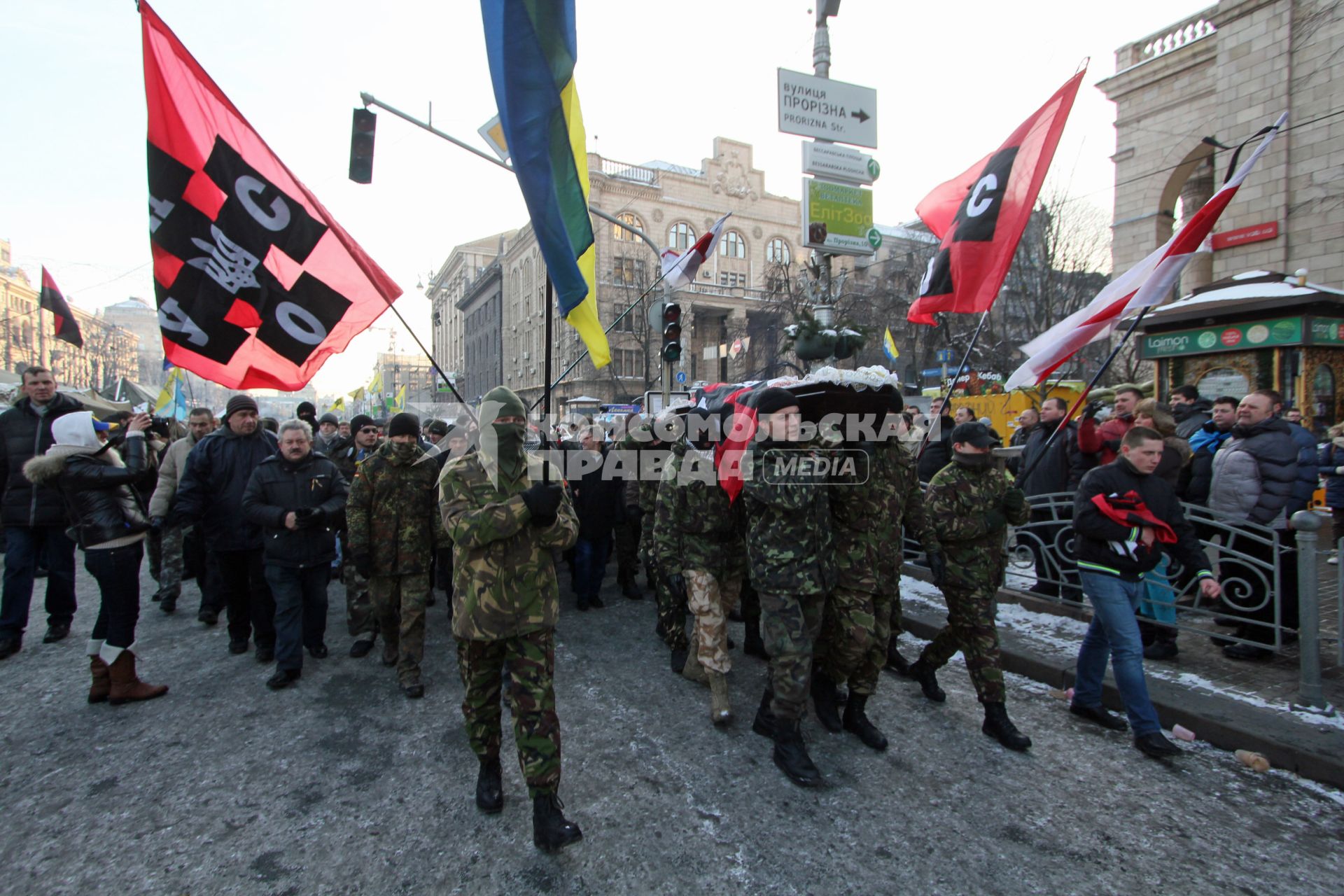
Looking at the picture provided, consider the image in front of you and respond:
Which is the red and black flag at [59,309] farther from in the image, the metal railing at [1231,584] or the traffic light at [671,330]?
the metal railing at [1231,584]

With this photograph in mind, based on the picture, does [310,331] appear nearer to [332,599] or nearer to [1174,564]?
[332,599]

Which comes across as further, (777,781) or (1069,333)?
(1069,333)

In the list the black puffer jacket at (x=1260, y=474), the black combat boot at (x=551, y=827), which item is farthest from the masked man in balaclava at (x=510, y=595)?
the black puffer jacket at (x=1260, y=474)

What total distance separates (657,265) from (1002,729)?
3860cm

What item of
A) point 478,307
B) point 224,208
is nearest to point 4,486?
point 224,208

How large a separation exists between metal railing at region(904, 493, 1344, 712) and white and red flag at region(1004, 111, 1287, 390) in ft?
4.60

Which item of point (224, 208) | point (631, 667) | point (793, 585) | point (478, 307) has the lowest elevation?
point (631, 667)

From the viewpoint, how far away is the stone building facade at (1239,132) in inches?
546

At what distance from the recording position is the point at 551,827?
280 centimetres

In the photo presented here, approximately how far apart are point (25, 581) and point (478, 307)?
7023 cm

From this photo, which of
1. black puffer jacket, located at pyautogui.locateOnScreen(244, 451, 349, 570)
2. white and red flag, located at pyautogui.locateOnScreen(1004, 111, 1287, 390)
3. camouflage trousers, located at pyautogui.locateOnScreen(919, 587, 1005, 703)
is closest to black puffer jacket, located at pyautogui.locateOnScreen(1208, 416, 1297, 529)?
white and red flag, located at pyautogui.locateOnScreen(1004, 111, 1287, 390)

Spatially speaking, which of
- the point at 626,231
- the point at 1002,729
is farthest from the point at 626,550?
the point at 626,231

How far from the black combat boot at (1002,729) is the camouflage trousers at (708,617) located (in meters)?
1.55

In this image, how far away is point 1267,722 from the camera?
3709 millimetres
